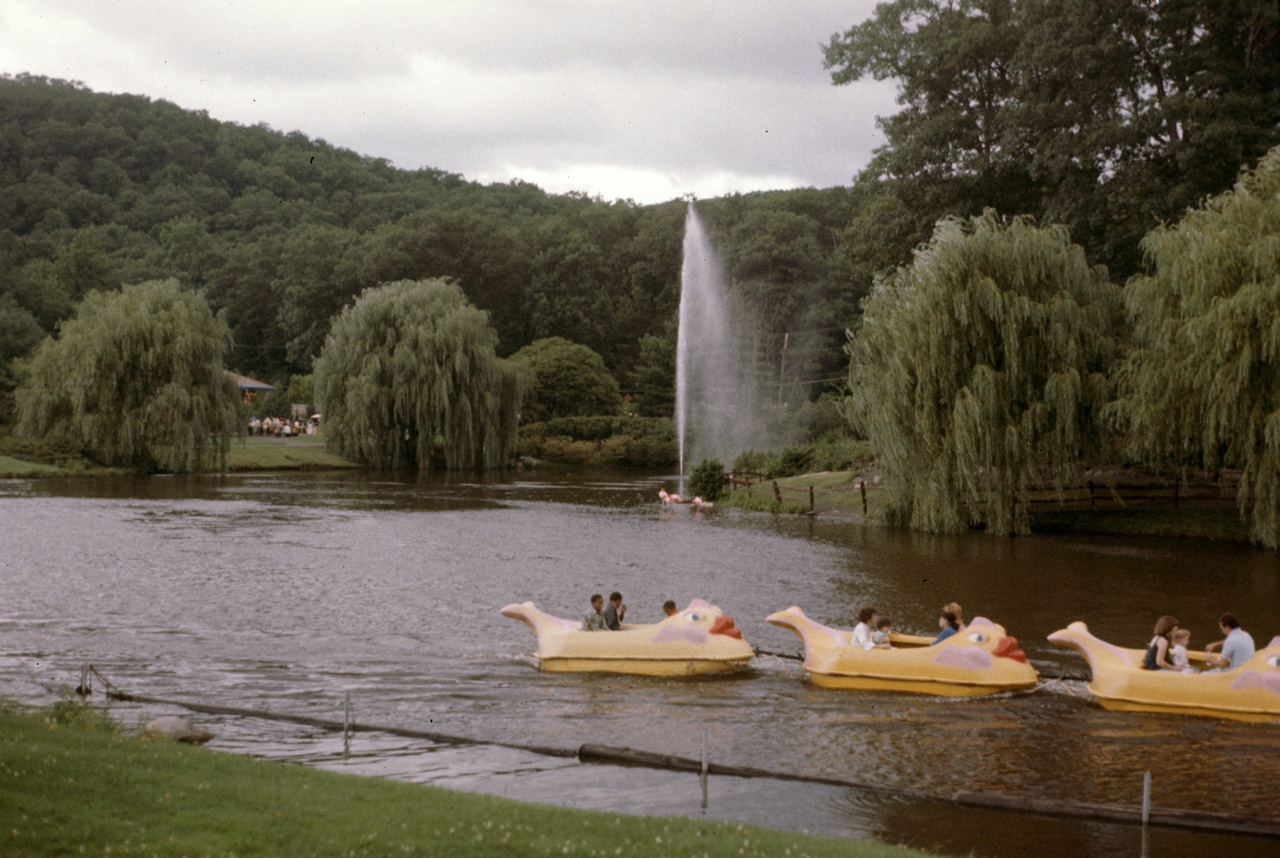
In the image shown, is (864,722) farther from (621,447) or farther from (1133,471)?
(621,447)

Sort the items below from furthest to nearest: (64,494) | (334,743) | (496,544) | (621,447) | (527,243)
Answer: (527,243) → (621,447) → (64,494) → (496,544) → (334,743)

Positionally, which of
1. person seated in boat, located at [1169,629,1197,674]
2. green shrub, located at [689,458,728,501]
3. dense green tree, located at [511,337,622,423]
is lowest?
person seated in boat, located at [1169,629,1197,674]

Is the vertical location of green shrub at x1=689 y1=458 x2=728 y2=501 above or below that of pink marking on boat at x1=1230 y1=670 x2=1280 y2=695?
above

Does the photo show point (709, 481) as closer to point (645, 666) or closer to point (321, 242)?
point (645, 666)

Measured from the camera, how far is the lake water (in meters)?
9.85

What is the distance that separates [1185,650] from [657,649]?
6425mm

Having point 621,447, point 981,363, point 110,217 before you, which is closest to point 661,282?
point 621,447

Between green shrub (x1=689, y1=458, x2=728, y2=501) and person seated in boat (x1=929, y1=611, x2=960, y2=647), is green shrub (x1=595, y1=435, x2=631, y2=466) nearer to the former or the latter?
green shrub (x1=689, y1=458, x2=728, y2=501)

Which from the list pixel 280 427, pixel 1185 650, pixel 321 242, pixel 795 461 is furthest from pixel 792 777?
pixel 321 242

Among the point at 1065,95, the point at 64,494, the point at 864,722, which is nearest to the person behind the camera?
the point at 864,722

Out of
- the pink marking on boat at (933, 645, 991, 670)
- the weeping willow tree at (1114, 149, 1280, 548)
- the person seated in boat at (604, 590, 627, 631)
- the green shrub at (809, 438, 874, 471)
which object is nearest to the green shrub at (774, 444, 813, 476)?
the green shrub at (809, 438, 874, 471)

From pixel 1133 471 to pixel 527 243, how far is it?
7084cm

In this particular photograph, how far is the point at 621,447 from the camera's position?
67500 millimetres

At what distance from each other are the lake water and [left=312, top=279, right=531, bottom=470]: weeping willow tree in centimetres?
2056
